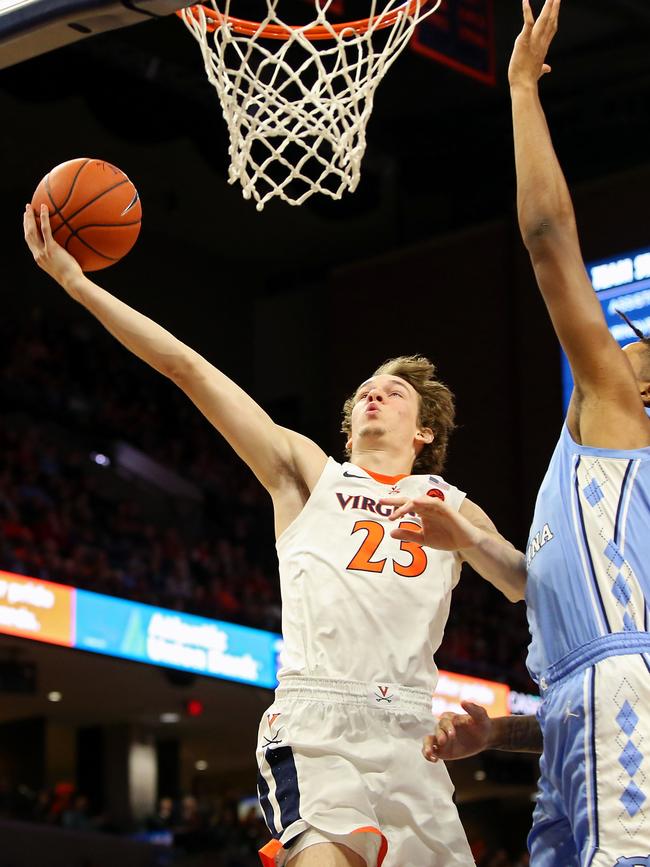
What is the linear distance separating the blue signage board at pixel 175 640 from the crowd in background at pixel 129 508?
119mm

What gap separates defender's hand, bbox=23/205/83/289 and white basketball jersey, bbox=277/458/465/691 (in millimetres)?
831

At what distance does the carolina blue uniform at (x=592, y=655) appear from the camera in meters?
2.43

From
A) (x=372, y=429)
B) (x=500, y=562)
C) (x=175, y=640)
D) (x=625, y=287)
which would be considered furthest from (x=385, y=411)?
(x=175, y=640)

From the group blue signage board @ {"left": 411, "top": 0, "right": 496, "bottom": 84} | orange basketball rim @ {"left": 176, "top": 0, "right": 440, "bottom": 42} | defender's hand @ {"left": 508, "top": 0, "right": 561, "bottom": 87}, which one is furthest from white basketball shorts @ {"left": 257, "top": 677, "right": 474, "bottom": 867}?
blue signage board @ {"left": 411, "top": 0, "right": 496, "bottom": 84}

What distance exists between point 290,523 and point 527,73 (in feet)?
4.19

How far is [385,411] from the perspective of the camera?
3.66 meters

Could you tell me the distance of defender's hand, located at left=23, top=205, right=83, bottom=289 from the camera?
3506 mm

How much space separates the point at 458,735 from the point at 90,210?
1.76 metres

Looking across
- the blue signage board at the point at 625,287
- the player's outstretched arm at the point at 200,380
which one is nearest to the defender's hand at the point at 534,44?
the player's outstretched arm at the point at 200,380

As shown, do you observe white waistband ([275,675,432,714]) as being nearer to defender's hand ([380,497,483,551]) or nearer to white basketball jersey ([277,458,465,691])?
white basketball jersey ([277,458,465,691])

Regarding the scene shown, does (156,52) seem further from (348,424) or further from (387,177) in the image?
(348,424)

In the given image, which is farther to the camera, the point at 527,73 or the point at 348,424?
the point at 348,424

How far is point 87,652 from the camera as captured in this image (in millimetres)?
11258

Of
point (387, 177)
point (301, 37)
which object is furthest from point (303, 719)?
point (387, 177)
